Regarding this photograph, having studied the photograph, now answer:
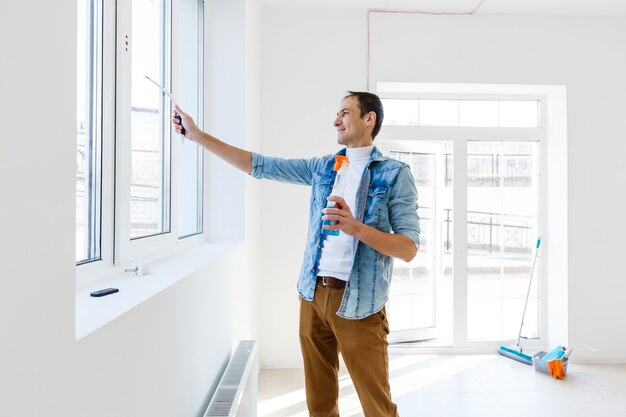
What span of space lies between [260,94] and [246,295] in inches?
61.4

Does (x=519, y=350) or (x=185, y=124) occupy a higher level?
(x=185, y=124)

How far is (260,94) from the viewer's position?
3070 mm

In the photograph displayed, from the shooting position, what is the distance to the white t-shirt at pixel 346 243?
5.10ft


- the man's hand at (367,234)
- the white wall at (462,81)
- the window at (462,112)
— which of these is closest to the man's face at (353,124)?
the man's hand at (367,234)

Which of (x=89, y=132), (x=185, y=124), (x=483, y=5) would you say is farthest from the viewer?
(x=483, y=5)

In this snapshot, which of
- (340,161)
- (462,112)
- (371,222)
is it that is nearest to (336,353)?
(371,222)

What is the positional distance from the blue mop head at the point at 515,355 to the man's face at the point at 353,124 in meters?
2.50

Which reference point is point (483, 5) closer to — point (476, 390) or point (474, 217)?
point (474, 217)

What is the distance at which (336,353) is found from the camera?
1.70m

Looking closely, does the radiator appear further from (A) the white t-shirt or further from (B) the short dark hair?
A: (B) the short dark hair

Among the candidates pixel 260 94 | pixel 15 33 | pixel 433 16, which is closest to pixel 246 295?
pixel 260 94

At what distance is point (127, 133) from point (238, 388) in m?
0.89

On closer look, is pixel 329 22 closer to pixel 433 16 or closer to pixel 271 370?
pixel 433 16

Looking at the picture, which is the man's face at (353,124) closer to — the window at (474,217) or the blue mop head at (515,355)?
the window at (474,217)
